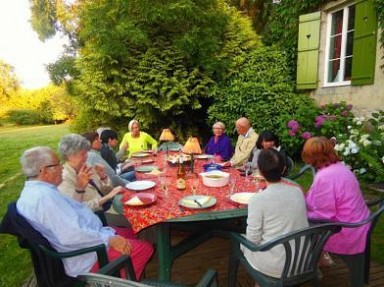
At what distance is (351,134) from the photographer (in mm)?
5406

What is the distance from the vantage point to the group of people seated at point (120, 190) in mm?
1852

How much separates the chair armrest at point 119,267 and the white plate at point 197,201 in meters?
0.56

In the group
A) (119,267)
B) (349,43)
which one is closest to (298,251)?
(119,267)

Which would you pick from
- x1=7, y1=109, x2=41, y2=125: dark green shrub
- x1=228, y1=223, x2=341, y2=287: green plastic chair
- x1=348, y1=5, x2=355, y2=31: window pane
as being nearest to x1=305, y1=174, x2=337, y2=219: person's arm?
x1=228, y1=223, x2=341, y2=287: green plastic chair

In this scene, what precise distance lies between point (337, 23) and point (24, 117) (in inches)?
1233

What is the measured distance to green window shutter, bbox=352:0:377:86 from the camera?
575 cm

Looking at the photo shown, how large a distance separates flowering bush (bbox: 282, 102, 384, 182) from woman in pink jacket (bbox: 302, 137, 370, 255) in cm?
298

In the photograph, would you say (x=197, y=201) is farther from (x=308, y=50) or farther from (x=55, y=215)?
(x=308, y=50)

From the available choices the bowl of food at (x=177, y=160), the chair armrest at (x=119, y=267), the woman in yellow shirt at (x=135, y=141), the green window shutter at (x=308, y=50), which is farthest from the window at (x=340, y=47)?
the chair armrest at (x=119, y=267)

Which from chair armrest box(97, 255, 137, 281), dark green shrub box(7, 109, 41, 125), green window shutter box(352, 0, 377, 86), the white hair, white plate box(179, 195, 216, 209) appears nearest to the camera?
chair armrest box(97, 255, 137, 281)

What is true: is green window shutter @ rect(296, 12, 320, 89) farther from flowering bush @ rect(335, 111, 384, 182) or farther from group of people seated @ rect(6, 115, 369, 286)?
group of people seated @ rect(6, 115, 369, 286)

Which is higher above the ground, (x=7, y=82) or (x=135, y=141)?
(x=7, y=82)

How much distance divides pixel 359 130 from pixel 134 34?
17.5 feet

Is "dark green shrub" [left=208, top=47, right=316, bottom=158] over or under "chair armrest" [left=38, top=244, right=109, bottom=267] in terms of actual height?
over
